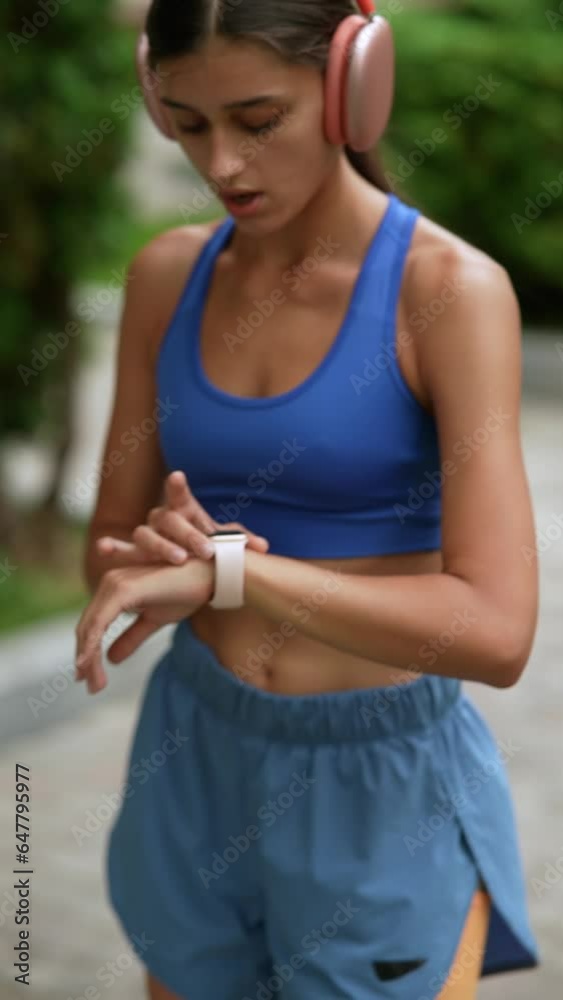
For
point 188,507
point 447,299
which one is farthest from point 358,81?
point 188,507

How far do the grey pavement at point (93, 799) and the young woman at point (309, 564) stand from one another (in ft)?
4.56

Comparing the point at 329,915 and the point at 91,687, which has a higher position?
the point at 91,687

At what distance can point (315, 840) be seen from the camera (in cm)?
186

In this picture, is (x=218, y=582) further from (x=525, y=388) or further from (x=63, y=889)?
(x=525, y=388)

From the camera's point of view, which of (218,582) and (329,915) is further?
(329,915)

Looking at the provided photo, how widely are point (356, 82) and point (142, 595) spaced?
61 cm

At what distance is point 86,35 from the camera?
4859 millimetres

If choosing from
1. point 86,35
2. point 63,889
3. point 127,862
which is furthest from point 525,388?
point 127,862

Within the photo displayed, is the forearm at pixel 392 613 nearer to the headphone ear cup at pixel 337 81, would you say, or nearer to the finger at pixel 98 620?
the finger at pixel 98 620

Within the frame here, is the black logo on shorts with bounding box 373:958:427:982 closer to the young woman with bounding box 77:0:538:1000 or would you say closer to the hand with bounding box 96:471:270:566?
the young woman with bounding box 77:0:538:1000

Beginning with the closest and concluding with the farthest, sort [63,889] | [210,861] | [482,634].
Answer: [482,634], [210,861], [63,889]

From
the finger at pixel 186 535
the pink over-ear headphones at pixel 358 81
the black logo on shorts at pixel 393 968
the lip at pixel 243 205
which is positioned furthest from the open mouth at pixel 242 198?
the black logo on shorts at pixel 393 968

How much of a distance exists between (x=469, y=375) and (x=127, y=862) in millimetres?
804

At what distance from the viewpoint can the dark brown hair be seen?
169 cm
